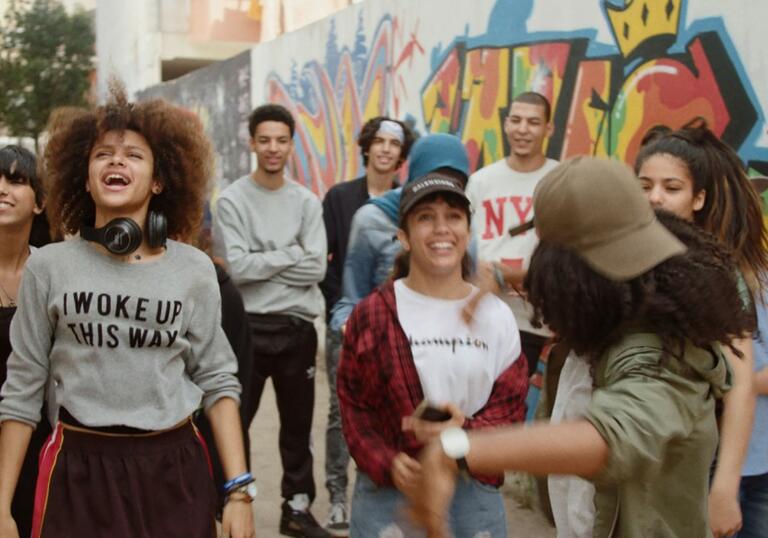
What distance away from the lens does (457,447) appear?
180 cm

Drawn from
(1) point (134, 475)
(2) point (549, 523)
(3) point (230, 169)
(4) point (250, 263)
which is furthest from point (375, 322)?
(3) point (230, 169)

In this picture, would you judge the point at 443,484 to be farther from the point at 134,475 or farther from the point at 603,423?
the point at 134,475

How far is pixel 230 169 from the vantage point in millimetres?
13773

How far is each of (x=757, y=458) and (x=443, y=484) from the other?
1.45 meters

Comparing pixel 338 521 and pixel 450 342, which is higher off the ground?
pixel 450 342

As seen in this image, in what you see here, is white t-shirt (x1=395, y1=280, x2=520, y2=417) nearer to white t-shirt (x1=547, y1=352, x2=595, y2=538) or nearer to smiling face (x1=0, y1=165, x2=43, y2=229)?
white t-shirt (x1=547, y1=352, x2=595, y2=538)

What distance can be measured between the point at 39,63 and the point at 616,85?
68.5 feet

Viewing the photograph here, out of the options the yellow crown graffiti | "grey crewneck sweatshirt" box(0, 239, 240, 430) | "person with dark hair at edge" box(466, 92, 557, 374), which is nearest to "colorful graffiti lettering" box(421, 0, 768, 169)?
the yellow crown graffiti

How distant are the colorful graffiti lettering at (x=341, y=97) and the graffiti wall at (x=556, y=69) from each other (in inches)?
0.9

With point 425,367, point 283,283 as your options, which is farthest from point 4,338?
point 283,283

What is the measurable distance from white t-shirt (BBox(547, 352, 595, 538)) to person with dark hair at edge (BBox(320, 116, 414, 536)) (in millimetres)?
2653

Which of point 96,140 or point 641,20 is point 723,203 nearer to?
point 96,140

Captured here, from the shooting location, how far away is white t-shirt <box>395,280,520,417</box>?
2863mm

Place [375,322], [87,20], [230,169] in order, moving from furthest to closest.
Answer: [87,20] → [230,169] → [375,322]
